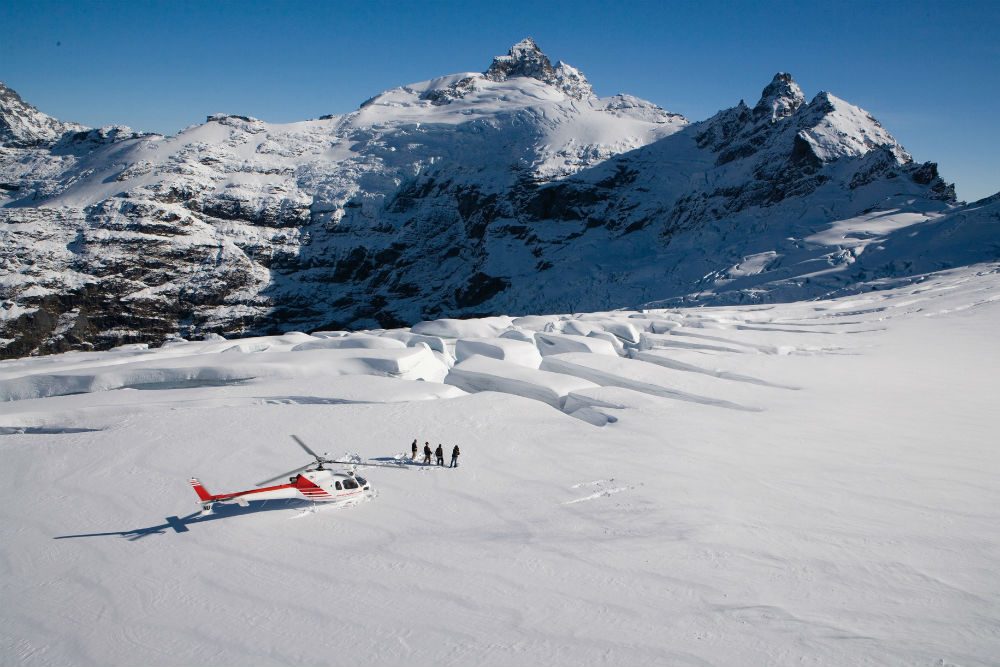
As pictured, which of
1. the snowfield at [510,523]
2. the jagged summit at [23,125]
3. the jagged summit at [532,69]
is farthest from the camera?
the jagged summit at [532,69]

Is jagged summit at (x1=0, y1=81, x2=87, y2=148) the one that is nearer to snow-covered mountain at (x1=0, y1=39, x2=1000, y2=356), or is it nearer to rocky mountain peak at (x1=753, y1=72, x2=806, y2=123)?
snow-covered mountain at (x1=0, y1=39, x2=1000, y2=356)

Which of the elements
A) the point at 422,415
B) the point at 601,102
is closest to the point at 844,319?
the point at 422,415

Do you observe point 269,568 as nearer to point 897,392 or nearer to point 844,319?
point 897,392

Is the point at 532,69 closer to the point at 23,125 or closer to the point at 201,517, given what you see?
the point at 23,125

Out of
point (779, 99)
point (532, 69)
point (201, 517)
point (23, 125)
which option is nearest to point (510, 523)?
point (201, 517)

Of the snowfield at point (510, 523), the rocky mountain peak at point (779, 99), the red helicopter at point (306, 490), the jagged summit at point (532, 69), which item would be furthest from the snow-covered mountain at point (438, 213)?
the red helicopter at point (306, 490)

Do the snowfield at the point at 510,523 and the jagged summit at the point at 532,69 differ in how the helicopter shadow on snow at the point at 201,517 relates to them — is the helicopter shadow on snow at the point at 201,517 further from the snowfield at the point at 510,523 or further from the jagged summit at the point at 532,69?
the jagged summit at the point at 532,69

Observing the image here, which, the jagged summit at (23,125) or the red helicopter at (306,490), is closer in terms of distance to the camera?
the red helicopter at (306,490)
